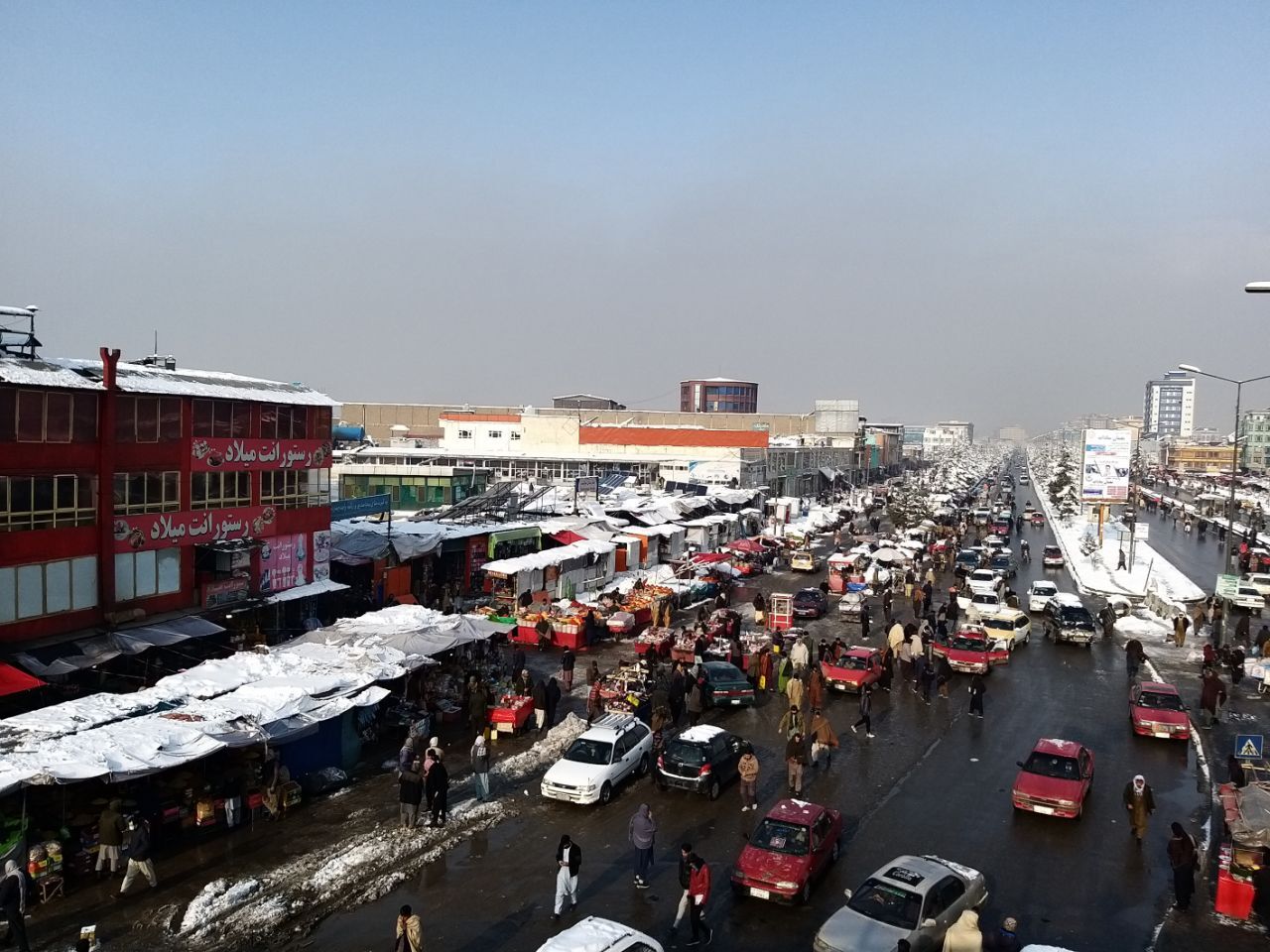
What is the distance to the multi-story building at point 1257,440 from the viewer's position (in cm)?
15338

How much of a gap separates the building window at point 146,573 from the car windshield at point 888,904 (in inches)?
741

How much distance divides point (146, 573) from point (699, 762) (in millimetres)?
15130

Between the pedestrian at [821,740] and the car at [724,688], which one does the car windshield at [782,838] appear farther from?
the car at [724,688]

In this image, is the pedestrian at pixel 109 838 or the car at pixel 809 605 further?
the car at pixel 809 605

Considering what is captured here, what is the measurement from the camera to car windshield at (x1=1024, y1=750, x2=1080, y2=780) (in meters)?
16.8

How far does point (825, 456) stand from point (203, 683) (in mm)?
105929

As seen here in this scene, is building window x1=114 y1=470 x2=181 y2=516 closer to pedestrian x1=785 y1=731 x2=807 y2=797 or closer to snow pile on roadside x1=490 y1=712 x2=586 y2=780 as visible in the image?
snow pile on roadside x1=490 y1=712 x2=586 y2=780

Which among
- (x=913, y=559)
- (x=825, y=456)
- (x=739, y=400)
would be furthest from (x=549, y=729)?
(x=739, y=400)

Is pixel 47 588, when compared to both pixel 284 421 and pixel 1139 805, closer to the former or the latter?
pixel 284 421

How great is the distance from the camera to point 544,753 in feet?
64.7

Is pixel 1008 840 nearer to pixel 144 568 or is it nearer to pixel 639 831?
pixel 639 831

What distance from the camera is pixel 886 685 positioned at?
26.3 meters

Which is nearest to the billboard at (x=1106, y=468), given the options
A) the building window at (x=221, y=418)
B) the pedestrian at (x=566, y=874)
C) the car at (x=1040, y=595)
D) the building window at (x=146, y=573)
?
the car at (x=1040, y=595)

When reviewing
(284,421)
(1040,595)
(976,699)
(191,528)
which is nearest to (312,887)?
(191,528)
